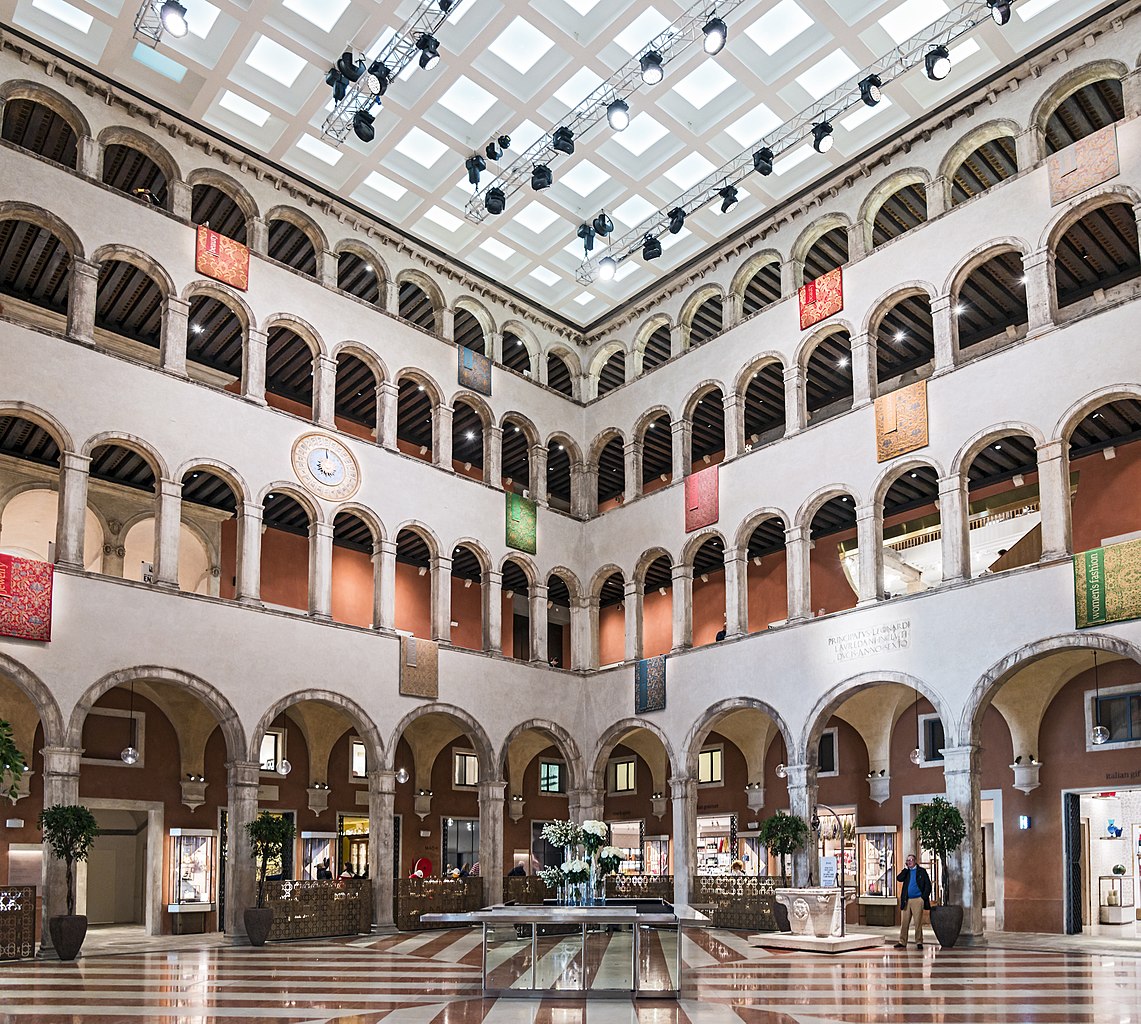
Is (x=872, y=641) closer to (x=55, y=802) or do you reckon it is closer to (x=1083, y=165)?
(x=1083, y=165)

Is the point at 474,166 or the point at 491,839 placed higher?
the point at 474,166

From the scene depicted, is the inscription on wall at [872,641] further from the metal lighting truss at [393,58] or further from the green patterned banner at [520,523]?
the metal lighting truss at [393,58]

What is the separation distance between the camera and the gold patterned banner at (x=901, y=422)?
802 inches

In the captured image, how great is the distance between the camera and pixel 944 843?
58.4ft

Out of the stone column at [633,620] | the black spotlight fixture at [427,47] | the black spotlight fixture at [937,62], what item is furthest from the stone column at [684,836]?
the black spotlight fixture at [427,47]

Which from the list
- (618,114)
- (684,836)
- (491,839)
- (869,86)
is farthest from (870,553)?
(491,839)

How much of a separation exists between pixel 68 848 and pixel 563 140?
14028 mm

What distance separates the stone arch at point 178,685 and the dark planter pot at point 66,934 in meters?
2.56

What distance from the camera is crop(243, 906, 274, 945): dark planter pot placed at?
735 inches

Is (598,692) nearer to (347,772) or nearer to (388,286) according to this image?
(347,772)

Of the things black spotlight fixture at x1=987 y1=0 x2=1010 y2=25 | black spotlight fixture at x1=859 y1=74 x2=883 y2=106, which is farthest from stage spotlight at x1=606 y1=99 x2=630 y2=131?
black spotlight fixture at x1=987 y1=0 x2=1010 y2=25

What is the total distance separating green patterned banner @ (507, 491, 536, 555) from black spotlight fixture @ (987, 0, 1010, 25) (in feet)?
43.9

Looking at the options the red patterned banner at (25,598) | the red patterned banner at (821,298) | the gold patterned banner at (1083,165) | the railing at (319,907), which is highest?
the gold patterned banner at (1083,165)

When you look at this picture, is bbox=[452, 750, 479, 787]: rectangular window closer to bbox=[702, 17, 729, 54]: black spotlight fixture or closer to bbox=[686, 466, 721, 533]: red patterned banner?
bbox=[686, 466, 721, 533]: red patterned banner
